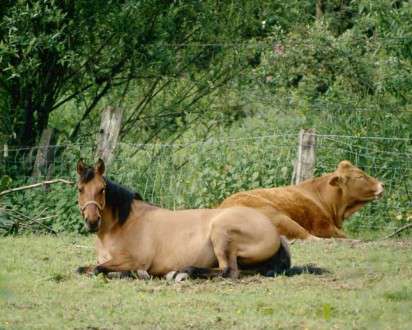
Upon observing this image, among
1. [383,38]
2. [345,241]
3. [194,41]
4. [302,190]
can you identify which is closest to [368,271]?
[345,241]

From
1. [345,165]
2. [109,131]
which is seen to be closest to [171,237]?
[345,165]

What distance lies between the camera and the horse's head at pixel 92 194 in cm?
1049

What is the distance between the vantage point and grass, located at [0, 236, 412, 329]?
7.91 m

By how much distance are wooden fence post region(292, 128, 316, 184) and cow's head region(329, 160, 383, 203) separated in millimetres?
637

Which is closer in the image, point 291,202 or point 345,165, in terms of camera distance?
point 291,202

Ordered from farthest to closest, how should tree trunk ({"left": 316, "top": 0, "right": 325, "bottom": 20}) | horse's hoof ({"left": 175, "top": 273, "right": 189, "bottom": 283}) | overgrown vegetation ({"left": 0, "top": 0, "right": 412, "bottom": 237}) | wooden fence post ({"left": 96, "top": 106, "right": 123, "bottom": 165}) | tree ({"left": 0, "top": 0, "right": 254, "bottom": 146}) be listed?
tree trunk ({"left": 316, "top": 0, "right": 325, "bottom": 20}), wooden fence post ({"left": 96, "top": 106, "right": 123, "bottom": 165}), tree ({"left": 0, "top": 0, "right": 254, "bottom": 146}), overgrown vegetation ({"left": 0, "top": 0, "right": 412, "bottom": 237}), horse's hoof ({"left": 175, "top": 273, "right": 189, "bottom": 283})

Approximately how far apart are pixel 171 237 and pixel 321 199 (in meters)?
4.07

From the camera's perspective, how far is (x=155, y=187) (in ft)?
50.0

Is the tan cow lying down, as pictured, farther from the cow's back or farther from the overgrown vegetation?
the overgrown vegetation

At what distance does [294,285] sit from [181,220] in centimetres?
151

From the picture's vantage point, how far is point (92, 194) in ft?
34.5

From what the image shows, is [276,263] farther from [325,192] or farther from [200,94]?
[200,94]

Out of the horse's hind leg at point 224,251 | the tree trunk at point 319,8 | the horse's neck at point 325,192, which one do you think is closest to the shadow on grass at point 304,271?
the horse's hind leg at point 224,251

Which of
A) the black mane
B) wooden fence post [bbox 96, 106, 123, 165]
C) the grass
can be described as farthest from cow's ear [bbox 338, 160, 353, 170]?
the black mane
